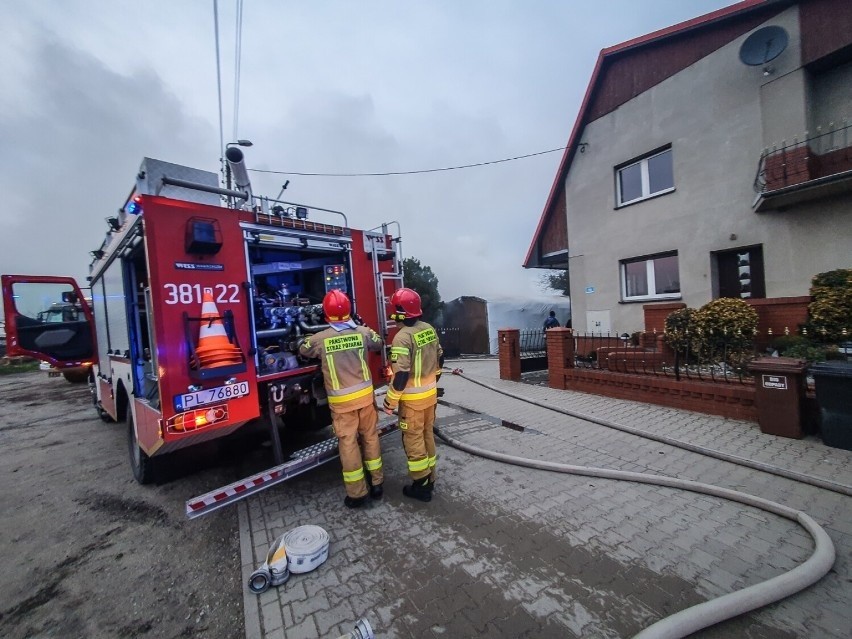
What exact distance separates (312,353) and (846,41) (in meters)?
10.6

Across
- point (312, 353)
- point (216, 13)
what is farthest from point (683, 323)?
point (216, 13)

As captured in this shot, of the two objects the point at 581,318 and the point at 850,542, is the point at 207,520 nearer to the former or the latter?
the point at 850,542

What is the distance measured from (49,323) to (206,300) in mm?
4927

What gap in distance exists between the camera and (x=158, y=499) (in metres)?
3.87

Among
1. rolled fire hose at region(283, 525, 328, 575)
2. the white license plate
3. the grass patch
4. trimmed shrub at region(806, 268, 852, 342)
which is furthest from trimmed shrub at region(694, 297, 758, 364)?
the grass patch

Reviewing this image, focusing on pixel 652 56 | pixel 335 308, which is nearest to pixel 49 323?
pixel 335 308

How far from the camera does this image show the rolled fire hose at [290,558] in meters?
2.35

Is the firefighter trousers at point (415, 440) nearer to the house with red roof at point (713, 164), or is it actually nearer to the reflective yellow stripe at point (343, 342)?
the reflective yellow stripe at point (343, 342)

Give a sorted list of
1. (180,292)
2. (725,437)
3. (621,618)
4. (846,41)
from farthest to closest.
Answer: (846,41) < (725,437) < (180,292) < (621,618)

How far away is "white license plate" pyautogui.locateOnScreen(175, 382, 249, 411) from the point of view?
2.88 m

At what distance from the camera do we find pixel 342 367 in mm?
3250

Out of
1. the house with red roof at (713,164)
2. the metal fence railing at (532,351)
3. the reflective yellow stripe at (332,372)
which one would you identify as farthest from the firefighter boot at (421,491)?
the house with red roof at (713,164)

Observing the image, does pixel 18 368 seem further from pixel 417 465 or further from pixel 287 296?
pixel 417 465

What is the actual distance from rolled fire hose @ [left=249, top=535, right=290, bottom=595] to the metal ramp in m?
0.63
